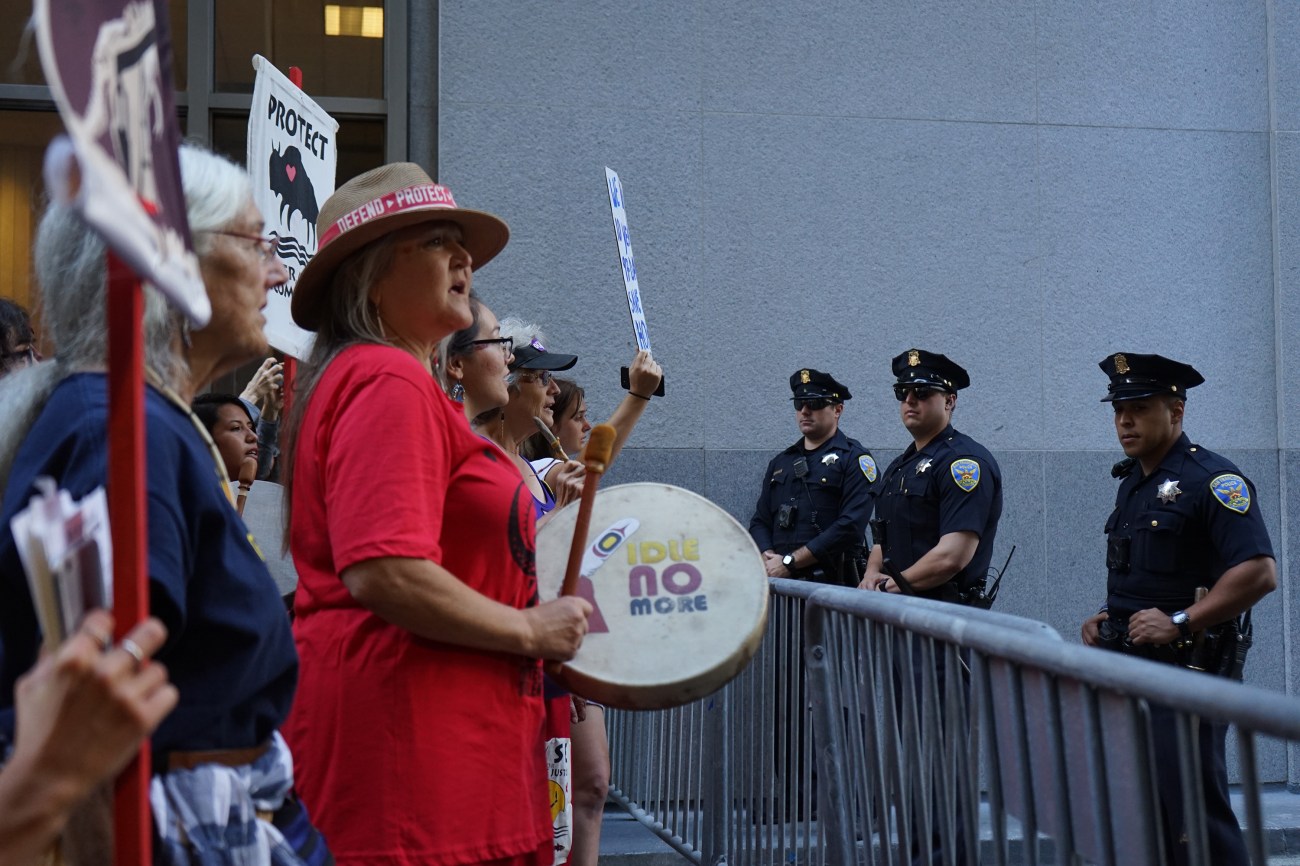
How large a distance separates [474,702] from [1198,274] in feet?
22.2

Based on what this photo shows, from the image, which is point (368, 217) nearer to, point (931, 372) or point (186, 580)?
point (186, 580)

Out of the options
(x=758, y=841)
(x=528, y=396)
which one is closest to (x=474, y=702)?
(x=758, y=841)

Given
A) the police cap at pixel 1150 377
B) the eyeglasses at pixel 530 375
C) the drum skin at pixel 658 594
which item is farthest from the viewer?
the police cap at pixel 1150 377

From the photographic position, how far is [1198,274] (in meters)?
7.91

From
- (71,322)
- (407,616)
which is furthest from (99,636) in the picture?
(407,616)

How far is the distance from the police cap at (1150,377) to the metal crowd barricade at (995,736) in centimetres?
243

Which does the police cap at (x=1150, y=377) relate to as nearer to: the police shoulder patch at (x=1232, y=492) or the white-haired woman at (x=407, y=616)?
the police shoulder patch at (x=1232, y=492)

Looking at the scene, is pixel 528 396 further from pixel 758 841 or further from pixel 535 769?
pixel 535 769

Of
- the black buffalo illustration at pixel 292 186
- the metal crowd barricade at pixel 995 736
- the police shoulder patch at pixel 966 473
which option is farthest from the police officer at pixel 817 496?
the metal crowd barricade at pixel 995 736

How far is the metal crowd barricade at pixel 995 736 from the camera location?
1882mm

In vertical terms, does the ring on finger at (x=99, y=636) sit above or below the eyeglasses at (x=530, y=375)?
below

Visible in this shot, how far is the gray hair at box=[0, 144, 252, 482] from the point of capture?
1.64 metres

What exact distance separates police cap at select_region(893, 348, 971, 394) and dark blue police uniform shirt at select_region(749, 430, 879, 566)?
1.99ft

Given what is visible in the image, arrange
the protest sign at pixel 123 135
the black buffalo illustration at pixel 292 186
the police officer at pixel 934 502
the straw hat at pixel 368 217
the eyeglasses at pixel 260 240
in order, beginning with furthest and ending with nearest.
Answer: the police officer at pixel 934 502 → the black buffalo illustration at pixel 292 186 → the straw hat at pixel 368 217 → the eyeglasses at pixel 260 240 → the protest sign at pixel 123 135
